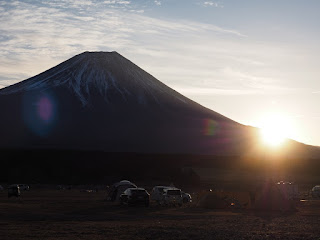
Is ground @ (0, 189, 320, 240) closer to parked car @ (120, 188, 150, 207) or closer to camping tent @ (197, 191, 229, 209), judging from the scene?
camping tent @ (197, 191, 229, 209)

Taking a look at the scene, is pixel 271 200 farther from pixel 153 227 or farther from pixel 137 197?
pixel 153 227

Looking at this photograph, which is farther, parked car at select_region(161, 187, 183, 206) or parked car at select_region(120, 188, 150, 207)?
parked car at select_region(161, 187, 183, 206)

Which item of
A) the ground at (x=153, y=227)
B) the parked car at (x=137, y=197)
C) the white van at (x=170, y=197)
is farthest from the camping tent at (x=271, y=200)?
the parked car at (x=137, y=197)

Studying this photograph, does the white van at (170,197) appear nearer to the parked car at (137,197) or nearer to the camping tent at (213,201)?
the parked car at (137,197)

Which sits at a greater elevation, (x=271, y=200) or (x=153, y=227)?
(x=271, y=200)

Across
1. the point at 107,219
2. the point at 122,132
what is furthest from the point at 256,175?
the point at 107,219

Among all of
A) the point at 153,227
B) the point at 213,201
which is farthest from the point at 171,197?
the point at 153,227

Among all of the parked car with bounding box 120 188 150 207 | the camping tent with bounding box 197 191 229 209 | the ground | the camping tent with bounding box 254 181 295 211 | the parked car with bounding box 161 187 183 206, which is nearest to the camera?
the ground

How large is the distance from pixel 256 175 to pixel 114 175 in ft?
105

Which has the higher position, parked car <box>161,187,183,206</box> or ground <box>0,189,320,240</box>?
parked car <box>161,187,183,206</box>

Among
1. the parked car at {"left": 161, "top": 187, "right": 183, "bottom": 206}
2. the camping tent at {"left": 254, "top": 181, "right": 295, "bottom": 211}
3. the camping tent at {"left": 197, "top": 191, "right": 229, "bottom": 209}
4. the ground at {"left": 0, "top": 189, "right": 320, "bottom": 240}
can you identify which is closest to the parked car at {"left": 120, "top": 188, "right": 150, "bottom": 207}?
the parked car at {"left": 161, "top": 187, "right": 183, "bottom": 206}

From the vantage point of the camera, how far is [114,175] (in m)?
125

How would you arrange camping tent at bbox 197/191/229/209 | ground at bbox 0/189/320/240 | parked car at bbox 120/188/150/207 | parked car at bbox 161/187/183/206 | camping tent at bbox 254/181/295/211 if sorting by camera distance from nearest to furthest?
ground at bbox 0/189/320/240, camping tent at bbox 254/181/295/211, camping tent at bbox 197/191/229/209, parked car at bbox 120/188/150/207, parked car at bbox 161/187/183/206

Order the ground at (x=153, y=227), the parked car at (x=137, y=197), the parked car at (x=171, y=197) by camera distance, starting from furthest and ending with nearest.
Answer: the parked car at (x=171, y=197) < the parked car at (x=137, y=197) < the ground at (x=153, y=227)
